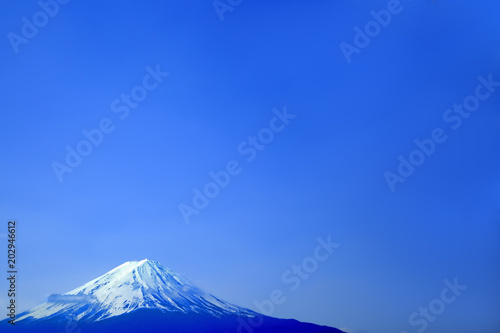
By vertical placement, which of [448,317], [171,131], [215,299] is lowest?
[448,317]

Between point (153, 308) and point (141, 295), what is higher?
point (141, 295)

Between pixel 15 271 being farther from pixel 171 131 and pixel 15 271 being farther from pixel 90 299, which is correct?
pixel 171 131

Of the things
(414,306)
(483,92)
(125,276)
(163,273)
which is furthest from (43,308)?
(483,92)

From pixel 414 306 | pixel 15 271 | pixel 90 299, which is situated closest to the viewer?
pixel 15 271

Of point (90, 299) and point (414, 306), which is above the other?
point (90, 299)
